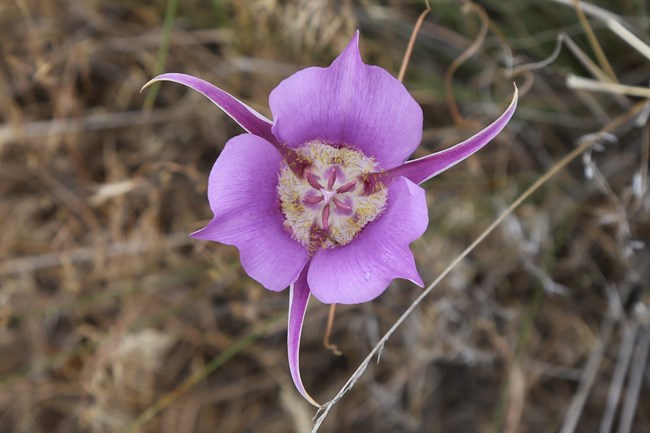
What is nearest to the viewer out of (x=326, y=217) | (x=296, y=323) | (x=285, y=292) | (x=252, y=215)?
(x=296, y=323)

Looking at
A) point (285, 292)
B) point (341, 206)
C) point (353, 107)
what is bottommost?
point (285, 292)

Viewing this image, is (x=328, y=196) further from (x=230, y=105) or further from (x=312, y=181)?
(x=230, y=105)

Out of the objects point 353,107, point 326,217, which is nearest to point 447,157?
point 353,107

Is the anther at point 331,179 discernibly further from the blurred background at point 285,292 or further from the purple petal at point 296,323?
the blurred background at point 285,292

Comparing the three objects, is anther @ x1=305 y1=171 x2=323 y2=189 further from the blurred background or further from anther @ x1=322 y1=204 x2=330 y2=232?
the blurred background

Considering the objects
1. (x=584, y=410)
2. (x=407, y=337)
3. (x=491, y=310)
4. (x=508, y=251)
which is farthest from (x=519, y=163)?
(x=584, y=410)

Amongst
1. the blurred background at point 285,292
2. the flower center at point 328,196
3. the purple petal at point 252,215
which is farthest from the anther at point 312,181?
the blurred background at point 285,292

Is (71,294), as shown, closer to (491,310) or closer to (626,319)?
(491,310)

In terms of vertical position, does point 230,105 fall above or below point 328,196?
above
